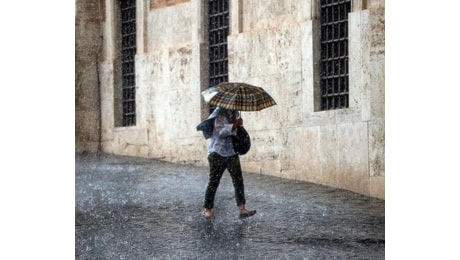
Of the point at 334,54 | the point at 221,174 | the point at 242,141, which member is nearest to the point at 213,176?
the point at 221,174

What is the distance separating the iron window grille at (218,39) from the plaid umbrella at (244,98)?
0.83 feet

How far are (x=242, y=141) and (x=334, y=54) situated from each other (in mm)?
1197

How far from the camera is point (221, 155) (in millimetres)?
12680

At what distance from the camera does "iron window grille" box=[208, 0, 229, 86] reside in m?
12.8

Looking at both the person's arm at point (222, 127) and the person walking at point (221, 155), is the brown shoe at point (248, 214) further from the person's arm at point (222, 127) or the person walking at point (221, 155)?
the person's arm at point (222, 127)

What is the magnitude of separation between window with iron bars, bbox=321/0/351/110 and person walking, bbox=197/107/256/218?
90 centimetres

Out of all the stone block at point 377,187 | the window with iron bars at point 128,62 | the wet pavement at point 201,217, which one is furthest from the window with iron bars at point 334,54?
the window with iron bars at point 128,62

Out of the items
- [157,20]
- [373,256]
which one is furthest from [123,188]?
[373,256]

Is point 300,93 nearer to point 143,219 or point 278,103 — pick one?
point 278,103

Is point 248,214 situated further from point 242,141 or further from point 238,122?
point 238,122

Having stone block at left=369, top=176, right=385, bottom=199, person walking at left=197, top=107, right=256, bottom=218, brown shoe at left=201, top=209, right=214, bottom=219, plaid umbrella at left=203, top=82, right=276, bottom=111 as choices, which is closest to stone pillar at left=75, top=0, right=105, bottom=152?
person walking at left=197, top=107, right=256, bottom=218

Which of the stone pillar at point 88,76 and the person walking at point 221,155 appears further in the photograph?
the stone pillar at point 88,76

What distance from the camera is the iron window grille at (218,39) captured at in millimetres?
12781
